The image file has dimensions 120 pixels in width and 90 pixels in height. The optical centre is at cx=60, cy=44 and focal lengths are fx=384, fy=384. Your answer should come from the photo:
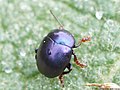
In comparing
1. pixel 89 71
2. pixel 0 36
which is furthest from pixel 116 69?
pixel 0 36

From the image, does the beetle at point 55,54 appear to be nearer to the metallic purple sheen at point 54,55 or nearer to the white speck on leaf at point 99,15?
the metallic purple sheen at point 54,55

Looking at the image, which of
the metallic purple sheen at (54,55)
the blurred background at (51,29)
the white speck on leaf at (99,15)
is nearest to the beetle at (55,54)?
the metallic purple sheen at (54,55)

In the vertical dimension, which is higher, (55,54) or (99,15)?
(99,15)

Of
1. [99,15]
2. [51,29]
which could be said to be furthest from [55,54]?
[99,15]

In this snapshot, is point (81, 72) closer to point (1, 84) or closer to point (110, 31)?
point (110, 31)

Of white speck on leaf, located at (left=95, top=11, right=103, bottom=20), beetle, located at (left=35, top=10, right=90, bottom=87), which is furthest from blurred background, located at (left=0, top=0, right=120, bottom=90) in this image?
beetle, located at (left=35, top=10, right=90, bottom=87)

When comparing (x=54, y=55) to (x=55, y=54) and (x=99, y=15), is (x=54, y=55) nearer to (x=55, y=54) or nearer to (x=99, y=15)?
(x=55, y=54)

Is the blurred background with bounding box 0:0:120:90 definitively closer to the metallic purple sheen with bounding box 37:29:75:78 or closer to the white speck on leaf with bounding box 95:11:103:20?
the white speck on leaf with bounding box 95:11:103:20

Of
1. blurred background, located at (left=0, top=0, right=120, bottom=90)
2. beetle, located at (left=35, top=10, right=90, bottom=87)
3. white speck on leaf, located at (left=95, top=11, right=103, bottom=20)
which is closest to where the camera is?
beetle, located at (left=35, top=10, right=90, bottom=87)
